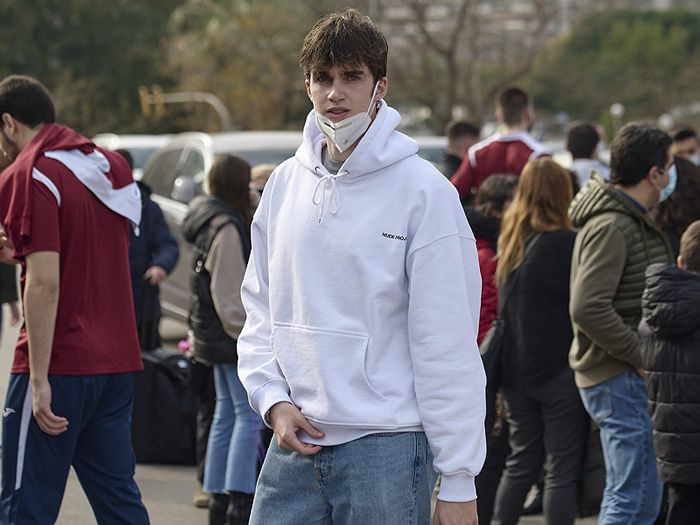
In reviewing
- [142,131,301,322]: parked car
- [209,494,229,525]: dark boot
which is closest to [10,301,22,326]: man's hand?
[142,131,301,322]: parked car

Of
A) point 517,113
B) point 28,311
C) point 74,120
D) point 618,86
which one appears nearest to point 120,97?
point 74,120

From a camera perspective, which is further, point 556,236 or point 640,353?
point 556,236

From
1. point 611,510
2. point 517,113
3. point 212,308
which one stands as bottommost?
point 611,510

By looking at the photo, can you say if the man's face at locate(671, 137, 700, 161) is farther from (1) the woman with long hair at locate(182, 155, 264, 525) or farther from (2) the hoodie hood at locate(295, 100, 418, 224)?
(2) the hoodie hood at locate(295, 100, 418, 224)

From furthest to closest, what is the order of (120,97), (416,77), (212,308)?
(120,97)
(416,77)
(212,308)

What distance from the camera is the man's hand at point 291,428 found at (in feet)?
10.6

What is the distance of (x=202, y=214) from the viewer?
644cm

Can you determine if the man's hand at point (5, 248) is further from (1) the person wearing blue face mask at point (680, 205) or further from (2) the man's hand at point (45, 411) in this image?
(1) the person wearing blue face mask at point (680, 205)

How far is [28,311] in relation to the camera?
454 cm

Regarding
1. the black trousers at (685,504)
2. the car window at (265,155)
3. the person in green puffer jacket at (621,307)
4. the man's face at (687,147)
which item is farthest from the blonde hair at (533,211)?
the car window at (265,155)

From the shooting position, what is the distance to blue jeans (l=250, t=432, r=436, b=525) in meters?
3.21

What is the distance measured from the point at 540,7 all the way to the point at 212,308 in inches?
991

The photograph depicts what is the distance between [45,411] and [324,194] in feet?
5.67

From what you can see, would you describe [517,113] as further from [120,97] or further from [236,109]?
[120,97]
